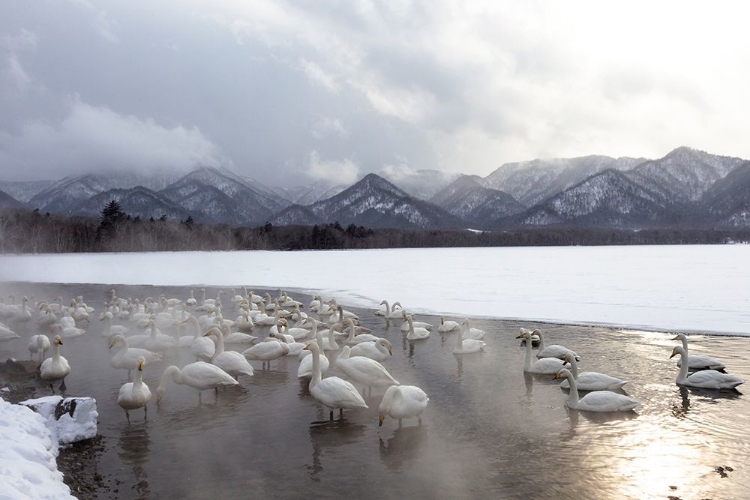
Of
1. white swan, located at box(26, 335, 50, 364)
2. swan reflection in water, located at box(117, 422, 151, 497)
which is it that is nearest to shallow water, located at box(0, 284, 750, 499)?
swan reflection in water, located at box(117, 422, 151, 497)

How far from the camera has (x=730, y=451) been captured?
9719 millimetres

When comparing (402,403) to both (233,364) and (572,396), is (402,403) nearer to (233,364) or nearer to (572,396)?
(572,396)

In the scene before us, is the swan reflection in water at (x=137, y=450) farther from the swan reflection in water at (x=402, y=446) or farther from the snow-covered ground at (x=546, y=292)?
the snow-covered ground at (x=546, y=292)

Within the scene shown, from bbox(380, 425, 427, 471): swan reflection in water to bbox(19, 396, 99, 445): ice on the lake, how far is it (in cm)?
574

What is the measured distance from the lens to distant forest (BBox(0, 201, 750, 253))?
114062mm

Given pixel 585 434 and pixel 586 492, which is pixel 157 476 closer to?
pixel 586 492

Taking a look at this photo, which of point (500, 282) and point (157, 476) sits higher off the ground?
point (500, 282)

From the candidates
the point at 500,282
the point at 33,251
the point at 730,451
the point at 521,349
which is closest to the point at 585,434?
the point at 730,451

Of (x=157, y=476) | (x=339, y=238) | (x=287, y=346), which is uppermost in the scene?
(x=339, y=238)

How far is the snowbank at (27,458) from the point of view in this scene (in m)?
6.96

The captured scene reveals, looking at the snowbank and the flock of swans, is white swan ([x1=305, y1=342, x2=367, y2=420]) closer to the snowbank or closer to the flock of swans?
the flock of swans

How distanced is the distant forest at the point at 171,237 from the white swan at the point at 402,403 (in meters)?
118

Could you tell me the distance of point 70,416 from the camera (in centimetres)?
1034

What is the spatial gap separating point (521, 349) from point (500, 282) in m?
24.1
